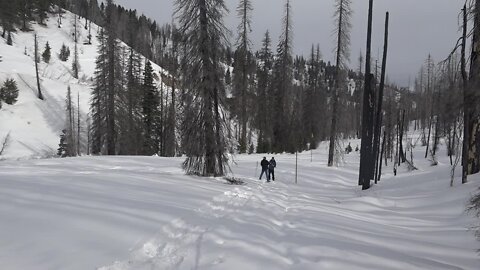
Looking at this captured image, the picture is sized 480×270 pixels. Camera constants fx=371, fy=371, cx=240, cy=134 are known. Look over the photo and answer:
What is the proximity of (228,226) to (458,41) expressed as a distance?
36.5 ft

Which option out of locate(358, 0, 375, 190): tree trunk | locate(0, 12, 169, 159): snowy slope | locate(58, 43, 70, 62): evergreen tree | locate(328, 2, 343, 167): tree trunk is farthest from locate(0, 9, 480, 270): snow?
locate(58, 43, 70, 62): evergreen tree

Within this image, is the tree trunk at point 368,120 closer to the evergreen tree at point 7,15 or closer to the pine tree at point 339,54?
the pine tree at point 339,54

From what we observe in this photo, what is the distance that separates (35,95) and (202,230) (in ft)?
172

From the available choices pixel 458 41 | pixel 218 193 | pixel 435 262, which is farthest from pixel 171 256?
pixel 458 41

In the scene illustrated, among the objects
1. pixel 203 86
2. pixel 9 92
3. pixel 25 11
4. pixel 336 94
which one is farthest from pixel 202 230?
pixel 25 11

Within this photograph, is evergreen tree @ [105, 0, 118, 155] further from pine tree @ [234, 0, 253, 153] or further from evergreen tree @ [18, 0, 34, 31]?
evergreen tree @ [18, 0, 34, 31]

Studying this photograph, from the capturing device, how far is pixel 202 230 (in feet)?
26.1

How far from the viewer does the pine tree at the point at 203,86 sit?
16.9m

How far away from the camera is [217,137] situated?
17.0 meters

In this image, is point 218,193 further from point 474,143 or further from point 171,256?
point 474,143

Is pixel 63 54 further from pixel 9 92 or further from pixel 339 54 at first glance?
pixel 339 54

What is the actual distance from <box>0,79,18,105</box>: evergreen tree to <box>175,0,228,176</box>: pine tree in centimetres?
4008

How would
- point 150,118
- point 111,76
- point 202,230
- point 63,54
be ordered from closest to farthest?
point 202,230 < point 111,76 < point 150,118 < point 63,54

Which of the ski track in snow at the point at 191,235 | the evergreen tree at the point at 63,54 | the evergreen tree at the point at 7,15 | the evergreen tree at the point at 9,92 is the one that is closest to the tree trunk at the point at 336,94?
the ski track in snow at the point at 191,235
